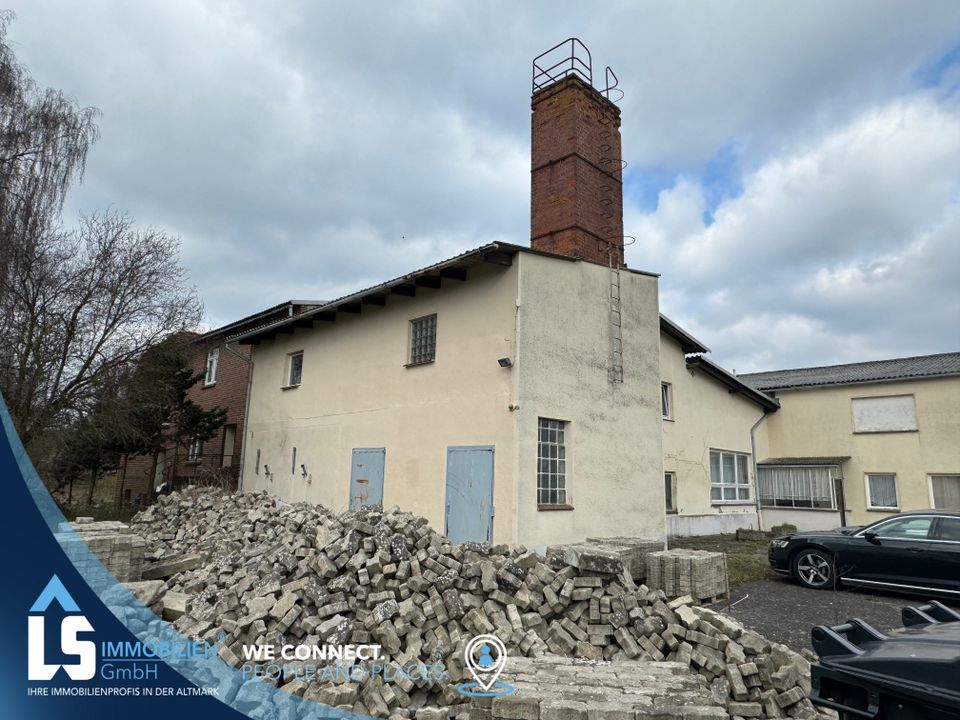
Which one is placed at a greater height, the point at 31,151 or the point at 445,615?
the point at 31,151

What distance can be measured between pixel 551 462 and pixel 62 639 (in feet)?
23.6

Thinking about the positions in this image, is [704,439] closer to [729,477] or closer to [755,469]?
[729,477]

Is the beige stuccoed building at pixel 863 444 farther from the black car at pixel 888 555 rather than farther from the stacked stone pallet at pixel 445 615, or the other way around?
the stacked stone pallet at pixel 445 615

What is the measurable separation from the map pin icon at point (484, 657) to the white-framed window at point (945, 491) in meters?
16.9

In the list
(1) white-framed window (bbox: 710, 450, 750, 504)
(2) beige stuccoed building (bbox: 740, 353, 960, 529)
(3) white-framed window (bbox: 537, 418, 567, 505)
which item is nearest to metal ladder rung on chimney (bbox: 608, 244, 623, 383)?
(3) white-framed window (bbox: 537, 418, 567, 505)

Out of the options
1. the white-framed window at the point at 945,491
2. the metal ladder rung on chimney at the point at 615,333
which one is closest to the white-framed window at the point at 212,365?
the metal ladder rung on chimney at the point at 615,333

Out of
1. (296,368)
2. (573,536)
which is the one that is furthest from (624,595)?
(296,368)

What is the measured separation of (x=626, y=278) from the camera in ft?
39.9

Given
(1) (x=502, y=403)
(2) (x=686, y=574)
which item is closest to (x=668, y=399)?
(1) (x=502, y=403)

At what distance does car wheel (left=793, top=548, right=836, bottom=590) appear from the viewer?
983 cm

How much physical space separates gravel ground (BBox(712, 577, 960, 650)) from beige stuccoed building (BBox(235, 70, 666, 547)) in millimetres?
2442

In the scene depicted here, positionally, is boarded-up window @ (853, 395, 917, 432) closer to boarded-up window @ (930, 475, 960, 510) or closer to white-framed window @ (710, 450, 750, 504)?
boarded-up window @ (930, 475, 960, 510)

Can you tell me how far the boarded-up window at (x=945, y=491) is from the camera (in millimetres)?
17078

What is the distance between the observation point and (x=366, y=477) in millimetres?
12719
